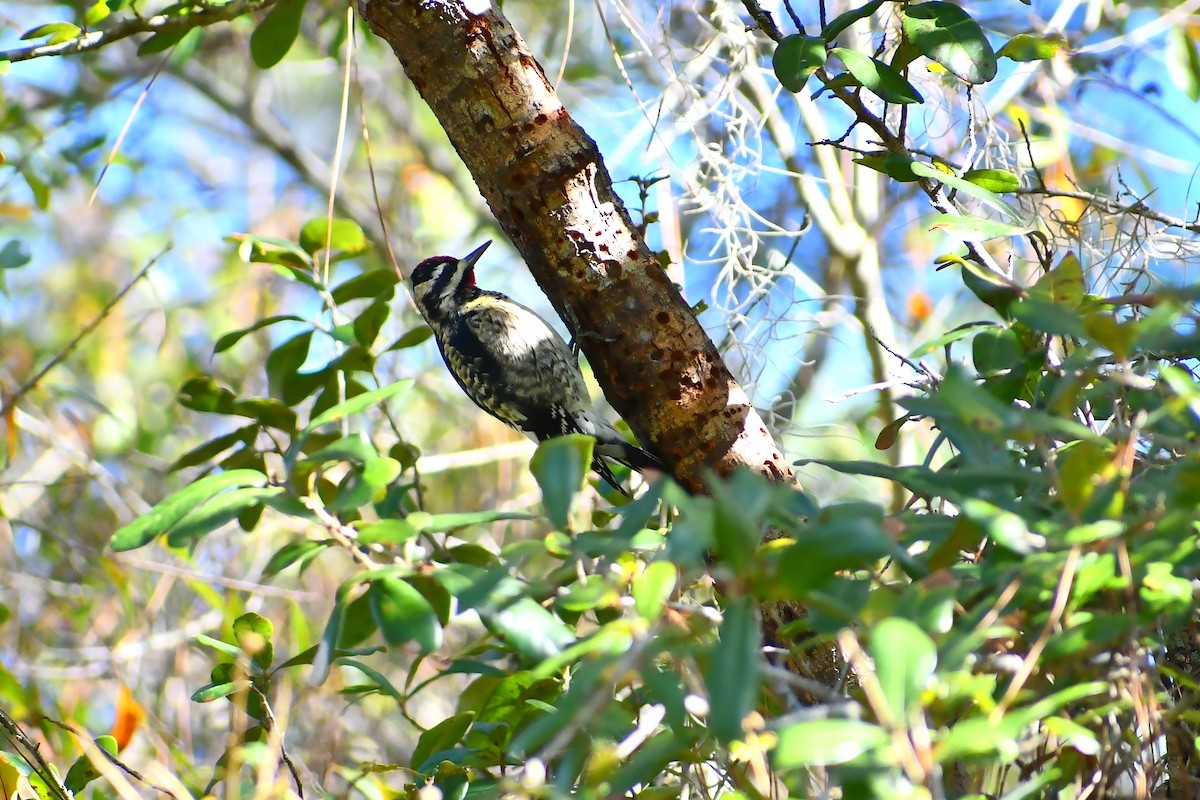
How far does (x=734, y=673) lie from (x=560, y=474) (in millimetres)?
289

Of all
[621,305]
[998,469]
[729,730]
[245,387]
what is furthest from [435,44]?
[245,387]

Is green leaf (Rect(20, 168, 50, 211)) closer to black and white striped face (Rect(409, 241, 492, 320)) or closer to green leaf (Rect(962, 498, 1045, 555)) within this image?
black and white striped face (Rect(409, 241, 492, 320))

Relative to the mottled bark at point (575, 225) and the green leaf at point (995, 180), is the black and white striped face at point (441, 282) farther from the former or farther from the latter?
the green leaf at point (995, 180)

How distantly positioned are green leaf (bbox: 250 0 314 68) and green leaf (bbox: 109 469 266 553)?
53.0 inches

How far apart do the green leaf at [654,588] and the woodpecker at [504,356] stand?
253 cm

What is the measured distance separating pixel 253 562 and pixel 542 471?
12.4ft

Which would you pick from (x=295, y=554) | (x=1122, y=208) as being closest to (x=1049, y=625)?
(x=295, y=554)

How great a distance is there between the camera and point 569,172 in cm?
191

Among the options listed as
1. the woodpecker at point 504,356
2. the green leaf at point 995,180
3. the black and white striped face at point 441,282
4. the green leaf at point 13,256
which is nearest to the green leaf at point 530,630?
the green leaf at point 995,180

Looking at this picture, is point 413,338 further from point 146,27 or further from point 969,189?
point 969,189

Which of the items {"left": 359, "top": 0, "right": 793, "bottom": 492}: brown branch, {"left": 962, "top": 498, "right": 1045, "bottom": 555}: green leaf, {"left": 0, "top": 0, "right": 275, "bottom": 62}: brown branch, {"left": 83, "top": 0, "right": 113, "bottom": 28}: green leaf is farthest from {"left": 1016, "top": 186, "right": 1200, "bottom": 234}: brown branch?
{"left": 83, "top": 0, "right": 113, "bottom": 28}: green leaf

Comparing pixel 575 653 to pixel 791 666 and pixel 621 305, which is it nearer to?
pixel 791 666

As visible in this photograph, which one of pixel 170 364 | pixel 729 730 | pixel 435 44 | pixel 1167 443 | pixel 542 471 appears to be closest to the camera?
pixel 729 730

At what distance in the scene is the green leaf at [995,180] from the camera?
171 centimetres
